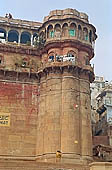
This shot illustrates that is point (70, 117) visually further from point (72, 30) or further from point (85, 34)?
point (85, 34)

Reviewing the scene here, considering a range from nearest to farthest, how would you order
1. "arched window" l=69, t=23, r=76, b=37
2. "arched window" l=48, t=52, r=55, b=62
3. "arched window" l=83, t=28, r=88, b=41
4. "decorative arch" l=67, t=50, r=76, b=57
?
"decorative arch" l=67, t=50, r=76, b=57
"arched window" l=48, t=52, r=55, b=62
"arched window" l=69, t=23, r=76, b=37
"arched window" l=83, t=28, r=88, b=41

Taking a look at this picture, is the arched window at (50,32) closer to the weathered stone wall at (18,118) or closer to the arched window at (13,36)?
the arched window at (13,36)

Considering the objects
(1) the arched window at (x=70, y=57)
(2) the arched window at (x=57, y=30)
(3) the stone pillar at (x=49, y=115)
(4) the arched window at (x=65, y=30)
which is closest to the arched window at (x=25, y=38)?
(2) the arched window at (x=57, y=30)

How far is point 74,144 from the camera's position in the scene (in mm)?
26594

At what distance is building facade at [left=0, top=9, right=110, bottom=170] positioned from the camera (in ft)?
88.9

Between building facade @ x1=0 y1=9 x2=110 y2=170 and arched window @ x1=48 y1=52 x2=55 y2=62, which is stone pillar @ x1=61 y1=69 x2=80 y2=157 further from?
arched window @ x1=48 y1=52 x2=55 y2=62

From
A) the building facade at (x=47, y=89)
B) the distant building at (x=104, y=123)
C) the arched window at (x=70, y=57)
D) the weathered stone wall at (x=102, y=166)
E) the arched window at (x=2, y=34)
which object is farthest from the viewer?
the distant building at (x=104, y=123)

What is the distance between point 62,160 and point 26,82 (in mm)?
8849

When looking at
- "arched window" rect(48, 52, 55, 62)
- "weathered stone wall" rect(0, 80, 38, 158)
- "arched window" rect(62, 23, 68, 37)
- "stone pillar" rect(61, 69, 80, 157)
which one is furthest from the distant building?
"arched window" rect(62, 23, 68, 37)

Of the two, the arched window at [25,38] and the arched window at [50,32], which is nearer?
the arched window at [50,32]

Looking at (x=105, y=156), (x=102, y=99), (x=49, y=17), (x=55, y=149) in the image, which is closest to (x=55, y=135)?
(x=55, y=149)

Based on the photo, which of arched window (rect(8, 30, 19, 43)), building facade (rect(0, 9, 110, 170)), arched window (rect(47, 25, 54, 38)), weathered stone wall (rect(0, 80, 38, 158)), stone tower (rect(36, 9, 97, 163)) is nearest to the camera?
stone tower (rect(36, 9, 97, 163))

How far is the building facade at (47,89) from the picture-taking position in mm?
27094

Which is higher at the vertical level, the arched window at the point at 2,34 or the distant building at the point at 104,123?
the arched window at the point at 2,34
